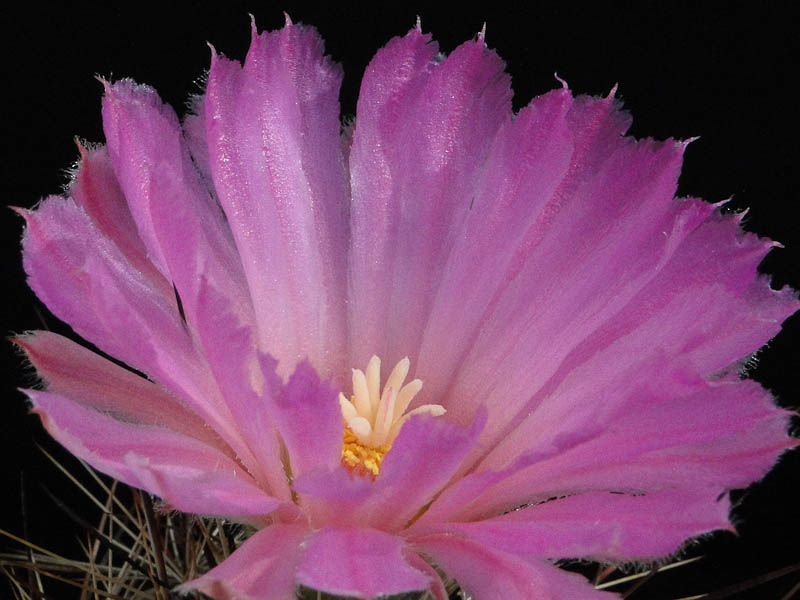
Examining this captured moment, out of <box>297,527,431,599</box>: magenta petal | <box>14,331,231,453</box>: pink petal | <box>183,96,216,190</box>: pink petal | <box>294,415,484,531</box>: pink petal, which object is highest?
<box>183,96,216,190</box>: pink petal

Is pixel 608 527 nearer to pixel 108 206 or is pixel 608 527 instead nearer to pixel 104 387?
pixel 104 387

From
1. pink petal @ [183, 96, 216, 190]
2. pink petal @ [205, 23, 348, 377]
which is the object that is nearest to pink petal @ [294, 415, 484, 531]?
pink petal @ [205, 23, 348, 377]

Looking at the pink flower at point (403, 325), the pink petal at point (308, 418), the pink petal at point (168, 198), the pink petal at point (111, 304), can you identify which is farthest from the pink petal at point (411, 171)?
the pink petal at point (308, 418)

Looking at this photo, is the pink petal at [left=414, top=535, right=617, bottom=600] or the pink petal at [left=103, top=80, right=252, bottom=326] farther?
the pink petal at [left=103, top=80, right=252, bottom=326]

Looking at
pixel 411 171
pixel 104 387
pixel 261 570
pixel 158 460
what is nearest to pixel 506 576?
pixel 261 570

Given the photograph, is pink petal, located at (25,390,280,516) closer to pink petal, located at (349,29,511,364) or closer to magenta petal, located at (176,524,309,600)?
magenta petal, located at (176,524,309,600)

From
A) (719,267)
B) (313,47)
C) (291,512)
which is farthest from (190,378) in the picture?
(719,267)

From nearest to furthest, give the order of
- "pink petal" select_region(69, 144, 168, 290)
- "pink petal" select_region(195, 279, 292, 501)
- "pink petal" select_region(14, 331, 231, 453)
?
"pink petal" select_region(195, 279, 292, 501) → "pink petal" select_region(14, 331, 231, 453) → "pink petal" select_region(69, 144, 168, 290)
